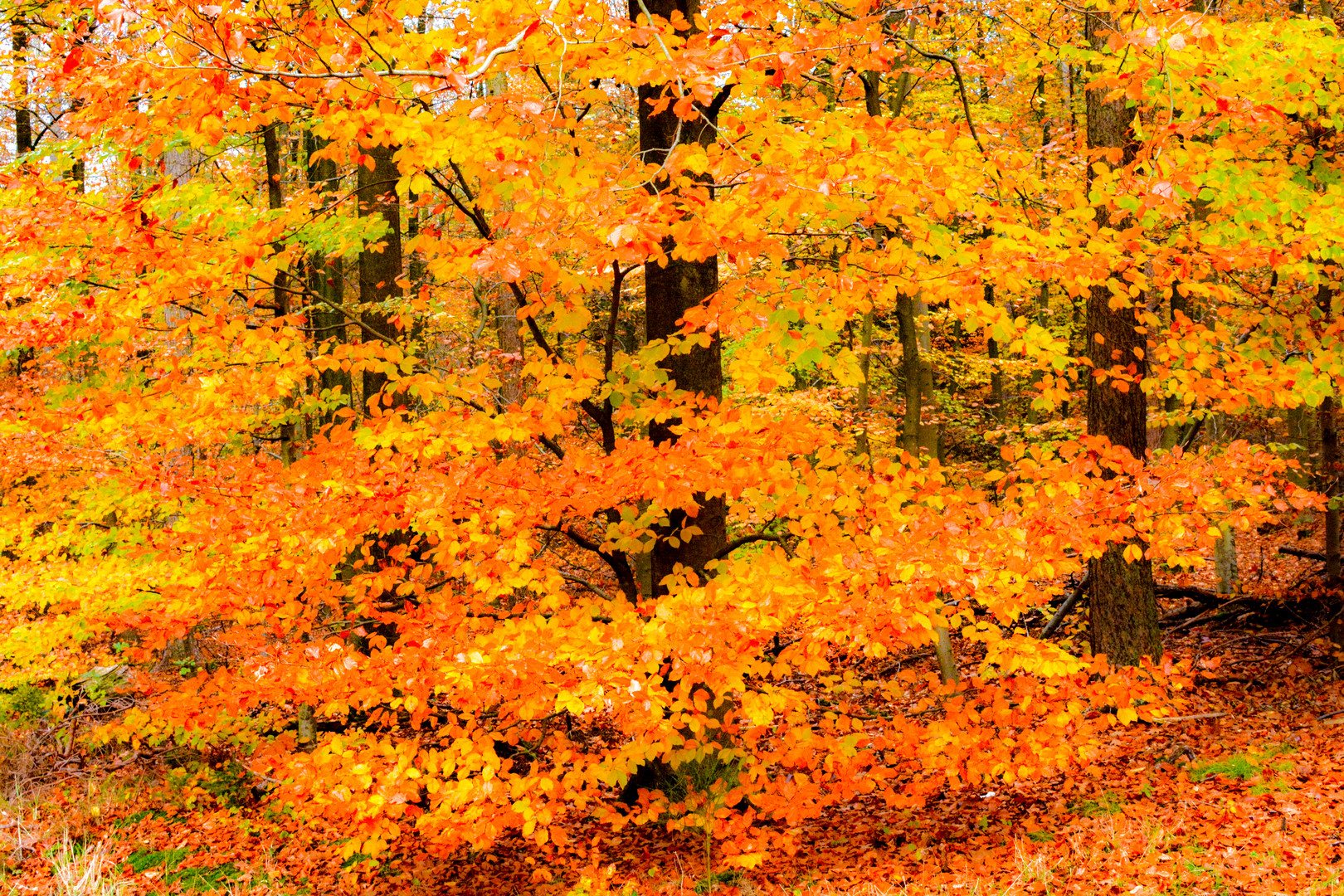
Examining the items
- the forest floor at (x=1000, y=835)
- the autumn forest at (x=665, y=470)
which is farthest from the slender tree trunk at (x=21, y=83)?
the forest floor at (x=1000, y=835)

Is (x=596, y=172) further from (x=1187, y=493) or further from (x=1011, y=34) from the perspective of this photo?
(x=1011, y=34)

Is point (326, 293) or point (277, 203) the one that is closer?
point (277, 203)

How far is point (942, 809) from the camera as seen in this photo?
7777mm

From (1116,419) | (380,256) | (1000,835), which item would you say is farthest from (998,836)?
(380,256)

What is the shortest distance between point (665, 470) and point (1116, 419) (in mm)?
5103

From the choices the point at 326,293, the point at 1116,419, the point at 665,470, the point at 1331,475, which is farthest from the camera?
the point at 326,293

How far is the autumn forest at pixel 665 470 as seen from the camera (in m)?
4.66

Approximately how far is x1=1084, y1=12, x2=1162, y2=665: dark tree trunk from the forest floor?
3.20 feet

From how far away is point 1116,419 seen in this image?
8.16 metres

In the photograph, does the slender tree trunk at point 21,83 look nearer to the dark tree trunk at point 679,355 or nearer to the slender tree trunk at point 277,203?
the slender tree trunk at point 277,203

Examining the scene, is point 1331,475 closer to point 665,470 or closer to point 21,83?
point 665,470

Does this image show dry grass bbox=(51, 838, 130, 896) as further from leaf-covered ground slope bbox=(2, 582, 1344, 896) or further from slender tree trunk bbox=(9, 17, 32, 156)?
slender tree trunk bbox=(9, 17, 32, 156)

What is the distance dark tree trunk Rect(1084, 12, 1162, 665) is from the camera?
812 centimetres

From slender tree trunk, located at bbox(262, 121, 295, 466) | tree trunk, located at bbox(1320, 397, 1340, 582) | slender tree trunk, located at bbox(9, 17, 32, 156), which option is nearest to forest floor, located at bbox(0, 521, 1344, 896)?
tree trunk, located at bbox(1320, 397, 1340, 582)
